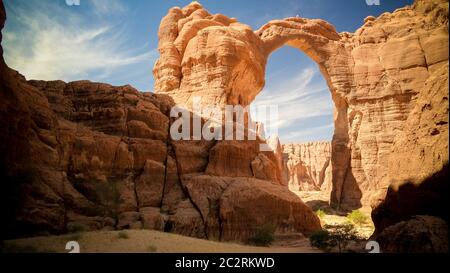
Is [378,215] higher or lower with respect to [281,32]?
lower

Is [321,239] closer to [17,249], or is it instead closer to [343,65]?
[17,249]

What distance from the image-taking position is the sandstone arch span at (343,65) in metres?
31.9

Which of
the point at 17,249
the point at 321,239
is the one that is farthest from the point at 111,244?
the point at 321,239

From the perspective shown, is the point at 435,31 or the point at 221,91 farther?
the point at 435,31

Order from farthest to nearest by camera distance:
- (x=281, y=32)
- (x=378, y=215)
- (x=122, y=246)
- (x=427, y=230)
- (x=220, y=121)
Answer: (x=281, y=32) → (x=220, y=121) → (x=378, y=215) → (x=122, y=246) → (x=427, y=230)

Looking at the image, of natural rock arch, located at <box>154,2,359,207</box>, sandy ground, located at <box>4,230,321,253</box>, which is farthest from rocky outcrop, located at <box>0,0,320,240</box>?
natural rock arch, located at <box>154,2,359,207</box>

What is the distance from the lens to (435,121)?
11344 mm

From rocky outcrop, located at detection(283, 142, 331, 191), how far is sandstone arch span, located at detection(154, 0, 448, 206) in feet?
→ 144

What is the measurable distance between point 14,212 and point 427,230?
1545cm

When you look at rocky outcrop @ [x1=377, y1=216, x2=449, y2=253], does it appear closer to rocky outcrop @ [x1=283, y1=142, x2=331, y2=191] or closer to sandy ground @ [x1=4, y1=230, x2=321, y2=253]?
sandy ground @ [x1=4, y1=230, x2=321, y2=253]

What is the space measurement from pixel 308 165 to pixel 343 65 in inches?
2073
